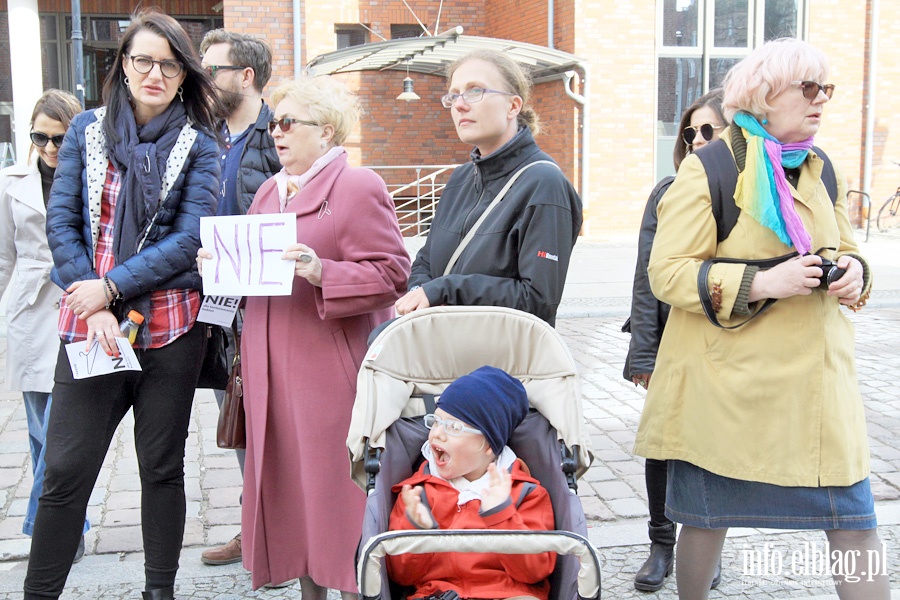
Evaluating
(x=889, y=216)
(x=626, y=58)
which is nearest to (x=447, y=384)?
(x=626, y=58)

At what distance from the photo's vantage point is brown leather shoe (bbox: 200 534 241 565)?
4.30m

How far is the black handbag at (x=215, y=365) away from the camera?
12.8 ft

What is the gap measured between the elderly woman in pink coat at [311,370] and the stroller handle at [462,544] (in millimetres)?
1122

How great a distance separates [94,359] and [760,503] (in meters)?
2.33

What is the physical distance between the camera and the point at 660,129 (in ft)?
59.0

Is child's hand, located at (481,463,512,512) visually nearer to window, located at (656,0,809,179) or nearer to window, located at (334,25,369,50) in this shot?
window, located at (656,0,809,179)

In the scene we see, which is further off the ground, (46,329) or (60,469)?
(46,329)

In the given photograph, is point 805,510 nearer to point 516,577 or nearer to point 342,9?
point 516,577

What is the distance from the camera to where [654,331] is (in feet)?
13.1

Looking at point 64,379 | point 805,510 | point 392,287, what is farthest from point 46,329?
point 805,510

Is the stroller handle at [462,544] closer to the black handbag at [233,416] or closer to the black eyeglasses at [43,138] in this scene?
the black handbag at [233,416]

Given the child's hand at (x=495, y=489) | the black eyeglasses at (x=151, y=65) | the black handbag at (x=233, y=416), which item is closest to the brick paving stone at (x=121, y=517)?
the black handbag at (x=233, y=416)

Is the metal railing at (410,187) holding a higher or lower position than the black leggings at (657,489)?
higher

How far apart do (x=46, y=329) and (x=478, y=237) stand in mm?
2167
